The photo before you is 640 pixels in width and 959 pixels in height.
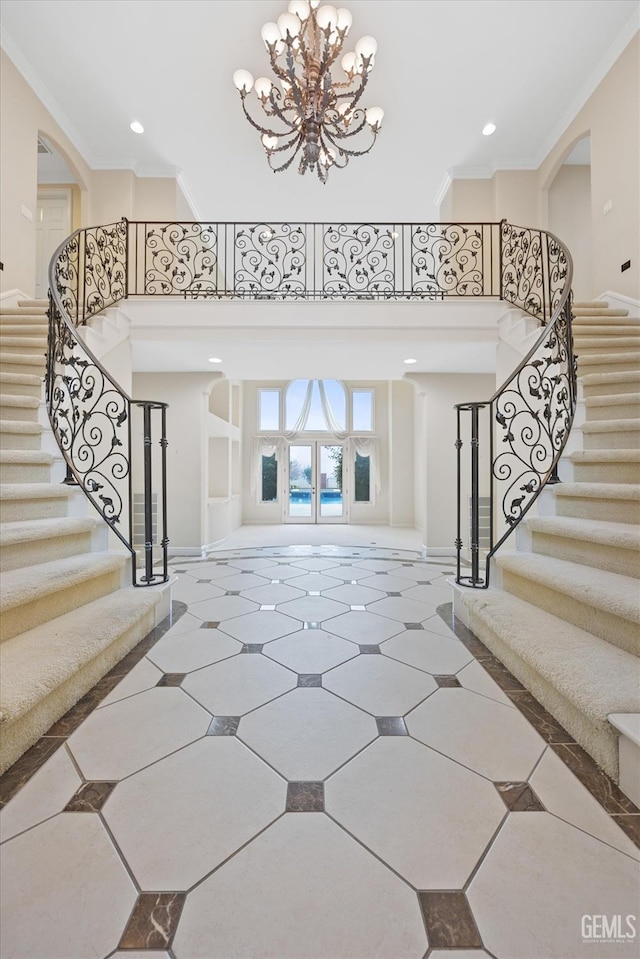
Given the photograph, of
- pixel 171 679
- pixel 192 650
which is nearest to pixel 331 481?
pixel 192 650

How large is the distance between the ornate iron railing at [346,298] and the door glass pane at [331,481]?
168 inches

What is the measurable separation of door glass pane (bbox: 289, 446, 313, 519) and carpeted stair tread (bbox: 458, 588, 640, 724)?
26.7ft

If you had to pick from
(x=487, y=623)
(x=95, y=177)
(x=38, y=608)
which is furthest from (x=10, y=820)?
(x=95, y=177)

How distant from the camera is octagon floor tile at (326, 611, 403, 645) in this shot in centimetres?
253

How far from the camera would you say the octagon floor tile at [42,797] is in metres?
1.14

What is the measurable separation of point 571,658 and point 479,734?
A: 0.48 meters

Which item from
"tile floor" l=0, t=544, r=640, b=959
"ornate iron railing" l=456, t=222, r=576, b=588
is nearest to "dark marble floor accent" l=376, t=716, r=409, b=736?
"tile floor" l=0, t=544, r=640, b=959

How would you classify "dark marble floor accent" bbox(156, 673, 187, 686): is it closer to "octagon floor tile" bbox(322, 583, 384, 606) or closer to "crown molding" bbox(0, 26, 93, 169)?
"octagon floor tile" bbox(322, 583, 384, 606)

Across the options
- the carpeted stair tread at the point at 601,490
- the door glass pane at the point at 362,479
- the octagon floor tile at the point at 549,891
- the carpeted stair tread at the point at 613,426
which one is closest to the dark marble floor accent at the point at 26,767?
the octagon floor tile at the point at 549,891

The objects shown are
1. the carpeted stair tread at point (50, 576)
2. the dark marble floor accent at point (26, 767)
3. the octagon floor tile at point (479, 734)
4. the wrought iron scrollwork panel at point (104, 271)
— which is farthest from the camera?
the wrought iron scrollwork panel at point (104, 271)

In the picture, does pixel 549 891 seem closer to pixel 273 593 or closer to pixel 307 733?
pixel 307 733

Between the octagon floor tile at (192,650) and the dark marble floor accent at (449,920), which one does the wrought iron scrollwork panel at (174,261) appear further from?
the dark marble floor accent at (449,920)

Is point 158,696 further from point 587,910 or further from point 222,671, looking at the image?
point 587,910

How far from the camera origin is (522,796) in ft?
4.07
